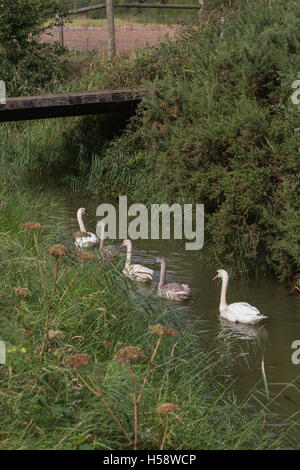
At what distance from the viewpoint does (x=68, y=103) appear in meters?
13.5

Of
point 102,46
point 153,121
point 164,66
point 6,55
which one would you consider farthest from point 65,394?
point 102,46

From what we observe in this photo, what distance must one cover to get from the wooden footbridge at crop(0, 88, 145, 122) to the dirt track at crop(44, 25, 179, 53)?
11061 mm

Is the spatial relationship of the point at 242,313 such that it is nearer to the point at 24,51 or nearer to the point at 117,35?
the point at 24,51

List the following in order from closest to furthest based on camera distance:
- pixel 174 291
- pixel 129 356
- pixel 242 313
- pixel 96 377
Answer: pixel 129 356 → pixel 96 377 → pixel 242 313 → pixel 174 291

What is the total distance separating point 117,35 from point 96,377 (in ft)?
90.0

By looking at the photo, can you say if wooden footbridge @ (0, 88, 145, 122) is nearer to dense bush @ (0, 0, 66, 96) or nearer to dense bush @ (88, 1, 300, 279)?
dense bush @ (88, 1, 300, 279)

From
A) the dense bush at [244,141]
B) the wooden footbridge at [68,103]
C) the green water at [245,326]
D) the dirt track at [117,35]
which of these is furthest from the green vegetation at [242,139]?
the dirt track at [117,35]

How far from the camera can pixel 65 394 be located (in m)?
4.57

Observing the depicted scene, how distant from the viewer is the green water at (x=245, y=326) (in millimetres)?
6799

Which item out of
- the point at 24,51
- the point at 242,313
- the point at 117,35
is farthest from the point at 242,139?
the point at 117,35

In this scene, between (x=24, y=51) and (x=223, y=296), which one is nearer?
(x=223, y=296)

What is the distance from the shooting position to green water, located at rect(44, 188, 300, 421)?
680 centimetres

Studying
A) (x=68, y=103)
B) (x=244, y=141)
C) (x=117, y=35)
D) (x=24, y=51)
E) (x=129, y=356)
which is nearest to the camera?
(x=129, y=356)

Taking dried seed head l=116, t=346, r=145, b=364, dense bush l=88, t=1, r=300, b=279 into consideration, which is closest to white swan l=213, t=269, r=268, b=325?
dense bush l=88, t=1, r=300, b=279
